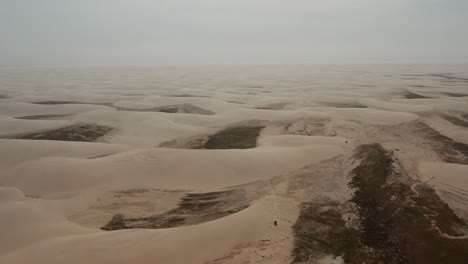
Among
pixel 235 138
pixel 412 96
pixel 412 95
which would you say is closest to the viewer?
pixel 235 138

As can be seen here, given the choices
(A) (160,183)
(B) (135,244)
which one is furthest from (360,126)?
(B) (135,244)

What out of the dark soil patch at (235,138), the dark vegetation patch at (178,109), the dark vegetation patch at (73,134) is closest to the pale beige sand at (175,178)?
the dark soil patch at (235,138)

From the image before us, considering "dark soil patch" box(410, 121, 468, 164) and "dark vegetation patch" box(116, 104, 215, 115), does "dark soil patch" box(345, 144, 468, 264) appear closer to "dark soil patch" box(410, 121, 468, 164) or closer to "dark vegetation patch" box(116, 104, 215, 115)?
"dark soil patch" box(410, 121, 468, 164)

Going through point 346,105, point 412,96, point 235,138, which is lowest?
point 235,138

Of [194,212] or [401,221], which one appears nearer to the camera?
[401,221]

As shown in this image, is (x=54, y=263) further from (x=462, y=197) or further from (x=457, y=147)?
(x=457, y=147)

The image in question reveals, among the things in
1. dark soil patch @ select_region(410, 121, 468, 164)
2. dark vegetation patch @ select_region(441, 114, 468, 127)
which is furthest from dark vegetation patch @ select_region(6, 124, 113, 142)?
dark vegetation patch @ select_region(441, 114, 468, 127)

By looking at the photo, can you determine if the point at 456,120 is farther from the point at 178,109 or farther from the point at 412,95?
the point at 178,109

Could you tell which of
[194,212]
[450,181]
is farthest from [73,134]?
[450,181]
